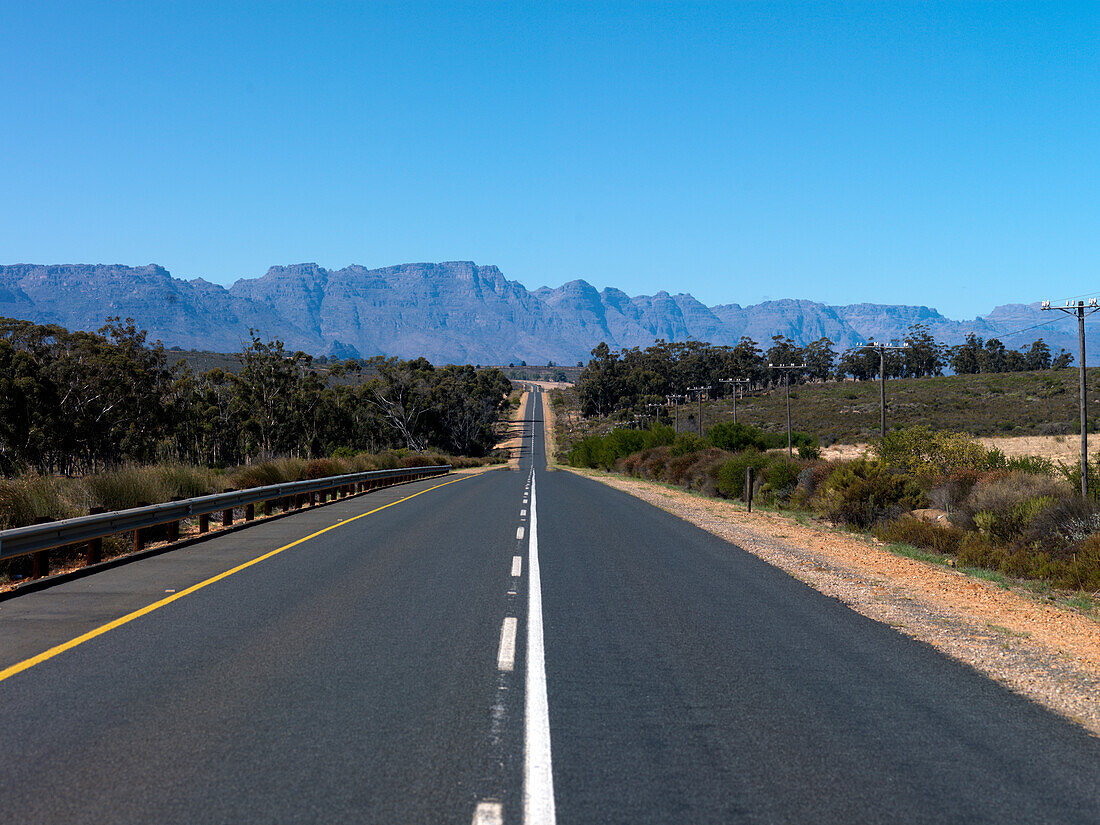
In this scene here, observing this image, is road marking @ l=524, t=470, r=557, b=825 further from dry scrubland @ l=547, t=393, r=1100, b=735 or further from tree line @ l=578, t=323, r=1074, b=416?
tree line @ l=578, t=323, r=1074, b=416

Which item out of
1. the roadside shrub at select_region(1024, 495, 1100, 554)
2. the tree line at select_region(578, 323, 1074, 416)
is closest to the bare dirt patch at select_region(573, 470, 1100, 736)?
the roadside shrub at select_region(1024, 495, 1100, 554)

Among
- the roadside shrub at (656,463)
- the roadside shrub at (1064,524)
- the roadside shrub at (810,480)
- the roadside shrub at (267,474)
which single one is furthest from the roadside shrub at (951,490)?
the roadside shrub at (656,463)

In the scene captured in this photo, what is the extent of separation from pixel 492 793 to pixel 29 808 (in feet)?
6.98

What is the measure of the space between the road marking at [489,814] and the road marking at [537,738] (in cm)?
12

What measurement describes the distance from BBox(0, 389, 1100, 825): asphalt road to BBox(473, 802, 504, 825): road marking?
0.01 m

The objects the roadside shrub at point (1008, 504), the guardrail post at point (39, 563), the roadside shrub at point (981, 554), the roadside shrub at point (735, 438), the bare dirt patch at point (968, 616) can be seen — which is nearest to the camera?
the bare dirt patch at point (968, 616)

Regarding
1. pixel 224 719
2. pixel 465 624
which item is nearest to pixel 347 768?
pixel 224 719

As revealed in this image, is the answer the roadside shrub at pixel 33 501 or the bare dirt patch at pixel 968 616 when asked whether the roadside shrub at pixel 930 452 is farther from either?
the roadside shrub at pixel 33 501

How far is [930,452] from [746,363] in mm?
122549

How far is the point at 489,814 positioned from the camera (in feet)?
12.9

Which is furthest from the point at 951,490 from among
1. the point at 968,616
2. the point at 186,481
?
the point at 186,481

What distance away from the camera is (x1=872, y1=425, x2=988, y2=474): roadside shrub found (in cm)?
2469

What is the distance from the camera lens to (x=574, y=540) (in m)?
15.5

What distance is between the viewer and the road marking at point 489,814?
12.7ft
